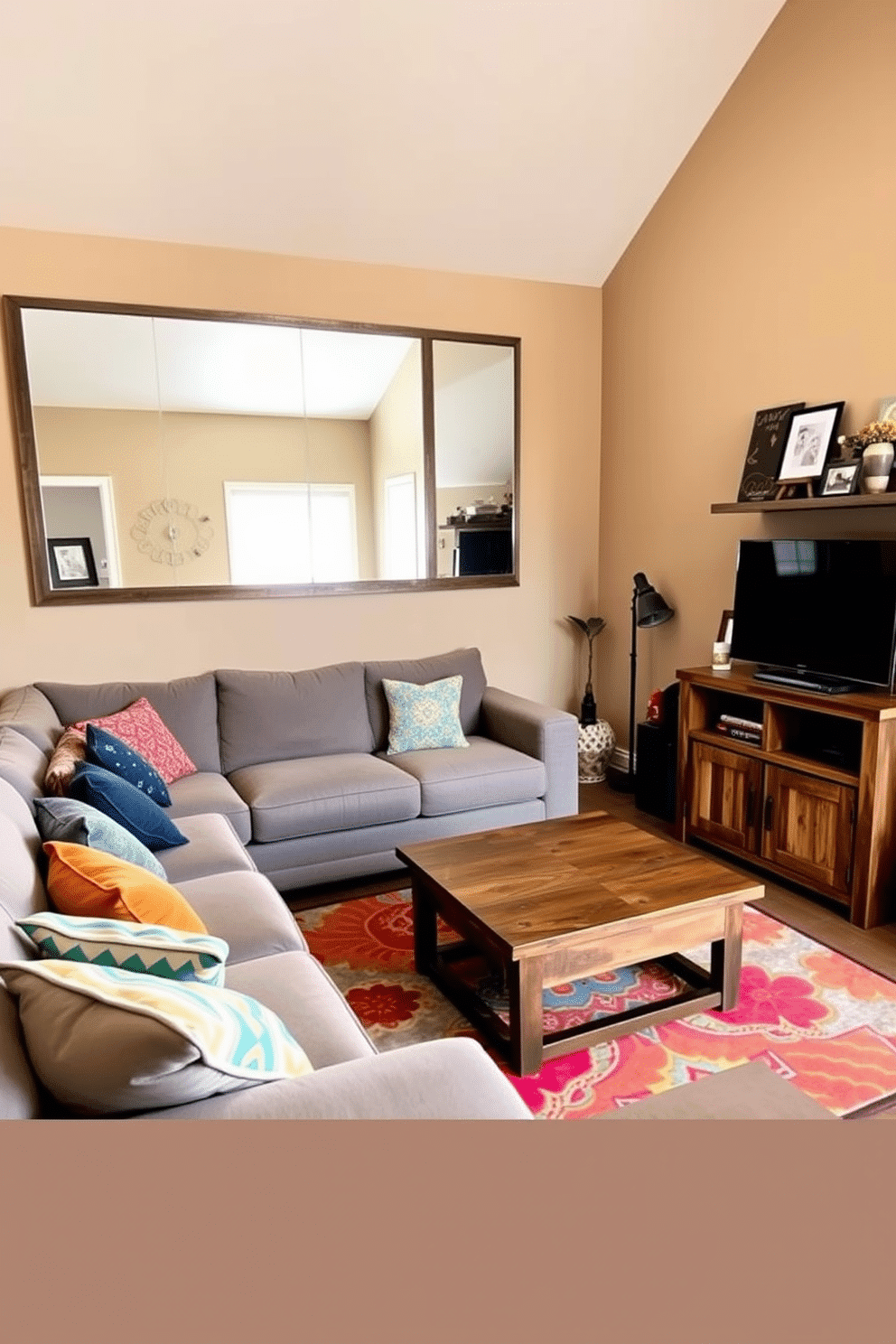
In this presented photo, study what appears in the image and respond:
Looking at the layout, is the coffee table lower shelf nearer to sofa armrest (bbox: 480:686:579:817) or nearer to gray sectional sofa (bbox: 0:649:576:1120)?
gray sectional sofa (bbox: 0:649:576:1120)

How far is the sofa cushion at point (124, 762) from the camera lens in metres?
2.72

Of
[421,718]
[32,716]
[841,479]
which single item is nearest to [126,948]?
[32,716]

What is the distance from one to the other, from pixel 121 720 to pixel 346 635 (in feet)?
4.12

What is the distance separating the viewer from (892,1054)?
2.13 metres

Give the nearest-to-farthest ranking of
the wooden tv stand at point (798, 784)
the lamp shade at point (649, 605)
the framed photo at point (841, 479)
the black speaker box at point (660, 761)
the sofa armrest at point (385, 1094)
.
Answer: the sofa armrest at point (385, 1094) → the wooden tv stand at point (798, 784) → the framed photo at point (841, 479) → the black speaker box at point (660, 761) → the lamp shade at point (649, 605)

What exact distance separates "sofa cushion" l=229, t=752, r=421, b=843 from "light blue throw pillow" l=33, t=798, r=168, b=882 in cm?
93

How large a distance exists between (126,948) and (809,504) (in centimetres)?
278

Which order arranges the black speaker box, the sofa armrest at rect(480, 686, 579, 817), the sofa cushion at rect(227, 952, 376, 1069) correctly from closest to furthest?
the sofa cushion at rect(227, 952, 376, 1069), the sofa armrest at rect(480, 686, 579, 817), the black speaker box

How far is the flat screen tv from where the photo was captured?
2.87m

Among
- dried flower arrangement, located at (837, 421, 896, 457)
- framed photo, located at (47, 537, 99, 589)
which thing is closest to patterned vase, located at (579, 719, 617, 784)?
dried flower arrangement, located at (837, 421, 896, 457)

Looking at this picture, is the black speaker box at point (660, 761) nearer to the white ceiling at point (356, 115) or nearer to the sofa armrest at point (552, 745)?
the sofa armrest at point (552, 745)

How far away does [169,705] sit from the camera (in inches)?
136

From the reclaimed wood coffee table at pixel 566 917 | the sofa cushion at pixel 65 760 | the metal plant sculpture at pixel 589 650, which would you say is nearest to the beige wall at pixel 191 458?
the sofa cushion at pixel 65 760

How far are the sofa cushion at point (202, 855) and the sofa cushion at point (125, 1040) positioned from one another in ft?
3.61
